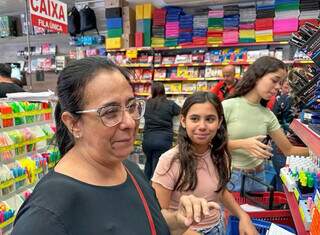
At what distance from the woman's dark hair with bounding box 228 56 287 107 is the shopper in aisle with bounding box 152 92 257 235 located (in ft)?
2.07

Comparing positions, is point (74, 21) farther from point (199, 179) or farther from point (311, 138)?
point (311, 138)

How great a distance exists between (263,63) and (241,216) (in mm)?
1202

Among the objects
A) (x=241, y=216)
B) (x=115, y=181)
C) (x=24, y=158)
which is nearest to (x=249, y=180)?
(x=241, y=216)

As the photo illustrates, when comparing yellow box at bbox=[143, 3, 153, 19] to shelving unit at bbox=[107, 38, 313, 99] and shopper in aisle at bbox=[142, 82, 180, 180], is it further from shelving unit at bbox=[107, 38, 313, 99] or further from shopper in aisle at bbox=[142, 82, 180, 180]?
shopper in aisle at bbox=[142, 82, 180, 180]

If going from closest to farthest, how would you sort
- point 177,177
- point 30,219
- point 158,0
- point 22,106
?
point 30,219 → point 177,177 → point 22,106 → point 158,0

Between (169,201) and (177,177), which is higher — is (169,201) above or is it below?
below

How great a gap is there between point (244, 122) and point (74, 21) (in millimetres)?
6060

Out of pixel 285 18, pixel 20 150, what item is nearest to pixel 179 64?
pixel 285 18

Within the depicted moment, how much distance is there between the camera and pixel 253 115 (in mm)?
2453

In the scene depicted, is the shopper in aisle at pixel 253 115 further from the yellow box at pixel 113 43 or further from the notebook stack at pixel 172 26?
the yellow box at pixel 113 43

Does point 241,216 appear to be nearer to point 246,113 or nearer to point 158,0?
point 246,113

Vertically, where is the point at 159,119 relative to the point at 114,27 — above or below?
below

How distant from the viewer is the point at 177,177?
1.75m

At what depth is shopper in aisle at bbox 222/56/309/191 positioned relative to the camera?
2.37 meters
